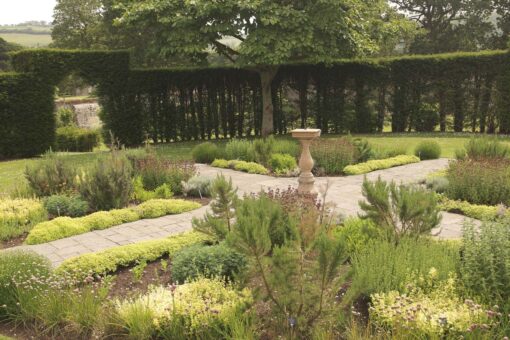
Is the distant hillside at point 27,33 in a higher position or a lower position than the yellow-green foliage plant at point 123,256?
higher

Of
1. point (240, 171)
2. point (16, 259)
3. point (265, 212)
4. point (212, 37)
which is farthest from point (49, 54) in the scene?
point (265, 212)

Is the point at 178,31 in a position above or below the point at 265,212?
above

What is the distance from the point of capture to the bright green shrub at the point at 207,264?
4.15 m

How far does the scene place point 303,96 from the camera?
17.8 m

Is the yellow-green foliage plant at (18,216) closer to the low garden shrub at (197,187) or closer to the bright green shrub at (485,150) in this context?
the low garden shrub at (197,187)

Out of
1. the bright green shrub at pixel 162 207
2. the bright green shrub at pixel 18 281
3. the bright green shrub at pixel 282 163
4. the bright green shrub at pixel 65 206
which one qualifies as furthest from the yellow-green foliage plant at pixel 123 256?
the bright green shrub at pixel 282 163

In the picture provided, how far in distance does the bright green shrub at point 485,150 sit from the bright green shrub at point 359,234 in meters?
4.87

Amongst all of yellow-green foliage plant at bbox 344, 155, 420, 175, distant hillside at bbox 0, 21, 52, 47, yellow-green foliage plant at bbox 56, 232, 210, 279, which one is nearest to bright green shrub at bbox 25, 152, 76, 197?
yellow-green foliage plant at bbox 56, 232, 210, 279

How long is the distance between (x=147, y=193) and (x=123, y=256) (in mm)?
3070

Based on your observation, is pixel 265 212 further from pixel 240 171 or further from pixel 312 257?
pixel 240 171

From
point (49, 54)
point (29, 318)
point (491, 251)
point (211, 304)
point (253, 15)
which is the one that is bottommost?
point (29, 318)

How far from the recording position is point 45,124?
1421 cm

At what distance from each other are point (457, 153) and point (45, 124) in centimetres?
1183

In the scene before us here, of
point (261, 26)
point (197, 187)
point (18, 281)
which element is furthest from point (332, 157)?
point (18, 281)
